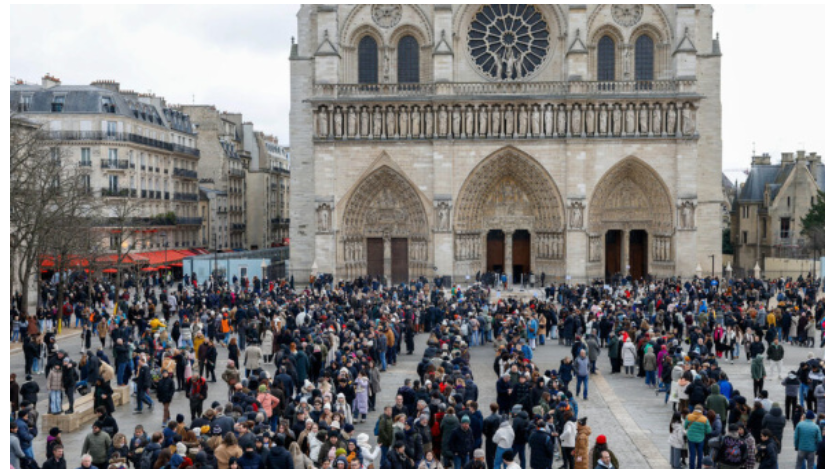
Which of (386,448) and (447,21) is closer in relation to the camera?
(386,448)

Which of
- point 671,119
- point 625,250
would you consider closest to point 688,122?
point 671,119

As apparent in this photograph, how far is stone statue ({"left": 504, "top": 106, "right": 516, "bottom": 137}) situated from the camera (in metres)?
38.4

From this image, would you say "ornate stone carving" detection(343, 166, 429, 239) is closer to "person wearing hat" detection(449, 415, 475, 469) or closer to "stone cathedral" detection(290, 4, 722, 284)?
"stone cathedral" detection(290, 4, 722, 284)

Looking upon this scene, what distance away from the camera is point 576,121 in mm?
38219

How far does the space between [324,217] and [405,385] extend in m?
25.8

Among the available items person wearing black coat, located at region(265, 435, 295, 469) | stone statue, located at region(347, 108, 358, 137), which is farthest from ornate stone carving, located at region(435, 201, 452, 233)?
person wearing black coat, located at region(265, 435, 295, 469)

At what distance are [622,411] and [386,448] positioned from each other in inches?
240

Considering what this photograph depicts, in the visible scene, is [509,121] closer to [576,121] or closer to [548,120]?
[548,120]

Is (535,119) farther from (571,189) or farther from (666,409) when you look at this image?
(666,409)

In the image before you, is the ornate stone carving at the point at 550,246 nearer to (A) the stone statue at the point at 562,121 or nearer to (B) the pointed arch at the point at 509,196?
(B) the pointed arch at the point at 509,196
